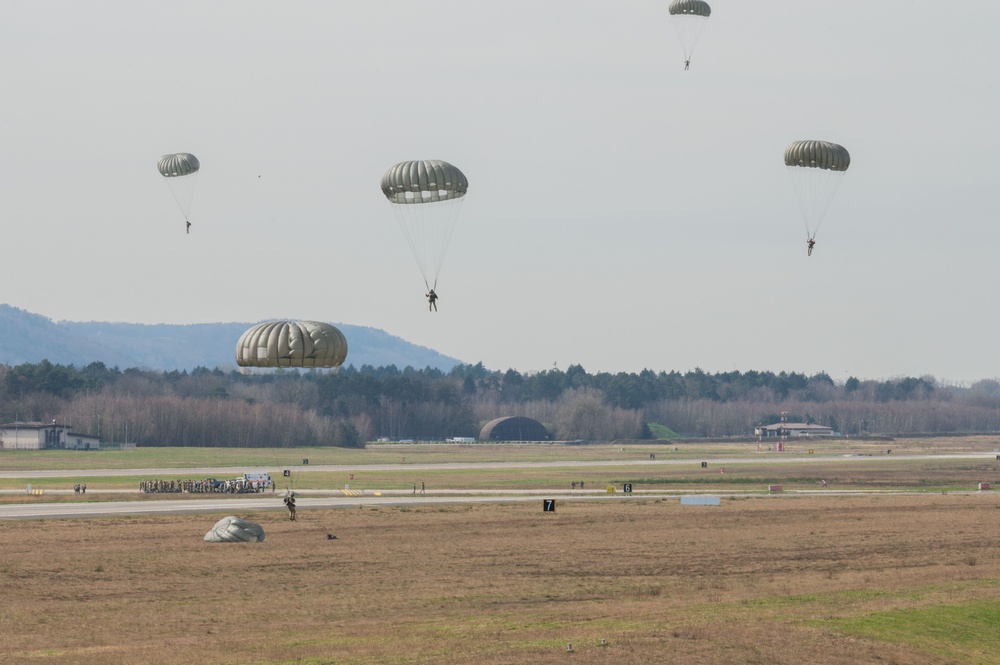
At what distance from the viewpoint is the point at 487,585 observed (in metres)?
46.3

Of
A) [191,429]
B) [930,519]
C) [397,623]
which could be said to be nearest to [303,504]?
[930,519]

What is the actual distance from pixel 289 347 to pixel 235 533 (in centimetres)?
876

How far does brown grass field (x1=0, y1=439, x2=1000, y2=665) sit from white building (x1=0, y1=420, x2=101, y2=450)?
10485 cm

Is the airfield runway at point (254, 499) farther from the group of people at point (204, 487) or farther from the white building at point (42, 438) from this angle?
the white building at point (42, 438)

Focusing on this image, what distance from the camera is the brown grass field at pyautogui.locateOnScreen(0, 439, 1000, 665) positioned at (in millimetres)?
34219

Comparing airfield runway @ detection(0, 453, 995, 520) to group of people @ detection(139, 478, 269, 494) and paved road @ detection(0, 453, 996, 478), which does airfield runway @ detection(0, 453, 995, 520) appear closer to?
paved road @ detection(0, 453, 996, 478)

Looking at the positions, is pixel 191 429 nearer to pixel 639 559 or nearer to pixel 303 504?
pixel 303 504

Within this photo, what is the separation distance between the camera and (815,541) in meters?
60.5

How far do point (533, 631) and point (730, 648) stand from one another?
5508 mm

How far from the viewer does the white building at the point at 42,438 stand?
16700cm

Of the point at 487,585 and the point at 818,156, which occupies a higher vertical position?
the point at 818,156

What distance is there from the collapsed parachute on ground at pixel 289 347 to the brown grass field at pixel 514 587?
8.30 m

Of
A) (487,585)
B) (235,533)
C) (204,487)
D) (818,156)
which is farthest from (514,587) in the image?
(204,487)

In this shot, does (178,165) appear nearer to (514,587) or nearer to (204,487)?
(204,487)
